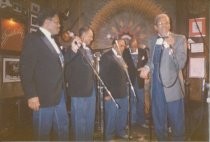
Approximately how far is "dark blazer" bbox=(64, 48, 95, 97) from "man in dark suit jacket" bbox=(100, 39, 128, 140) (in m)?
0.14

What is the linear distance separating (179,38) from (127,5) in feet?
1.90

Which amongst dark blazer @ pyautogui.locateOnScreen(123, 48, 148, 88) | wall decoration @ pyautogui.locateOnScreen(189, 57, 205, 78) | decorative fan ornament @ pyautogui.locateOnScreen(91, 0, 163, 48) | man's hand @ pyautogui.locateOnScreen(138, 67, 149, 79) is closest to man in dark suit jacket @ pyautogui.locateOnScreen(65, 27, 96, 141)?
decorative fan ornament @ pyautogui.locateOnScreen(91, 0, 163, 48)

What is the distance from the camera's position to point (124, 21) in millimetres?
2789

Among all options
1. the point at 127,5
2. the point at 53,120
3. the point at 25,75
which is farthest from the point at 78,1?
the point at 53,120

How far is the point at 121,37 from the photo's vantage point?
2.78m

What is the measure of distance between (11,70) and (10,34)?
359 mm

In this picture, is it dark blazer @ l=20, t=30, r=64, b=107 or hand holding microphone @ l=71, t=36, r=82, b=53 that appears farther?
hand holding microphone @ l=71, t=36, r=82, b=53

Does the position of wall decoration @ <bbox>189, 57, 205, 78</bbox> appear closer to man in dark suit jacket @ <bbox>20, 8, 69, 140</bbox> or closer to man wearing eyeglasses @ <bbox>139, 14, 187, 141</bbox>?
man wearing eyeglasses @ <bbox>139, 14, 187, 141</bbox>

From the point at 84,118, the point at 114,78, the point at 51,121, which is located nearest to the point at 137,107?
the point at 114,78

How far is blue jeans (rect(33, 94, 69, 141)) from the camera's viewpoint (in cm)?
242

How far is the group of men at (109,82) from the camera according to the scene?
2455 millimetres

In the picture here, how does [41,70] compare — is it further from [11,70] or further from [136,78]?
[136,78]

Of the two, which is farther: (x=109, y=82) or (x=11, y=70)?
(x=11, y=70)

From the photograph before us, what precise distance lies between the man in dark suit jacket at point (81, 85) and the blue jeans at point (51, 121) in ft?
0.51
